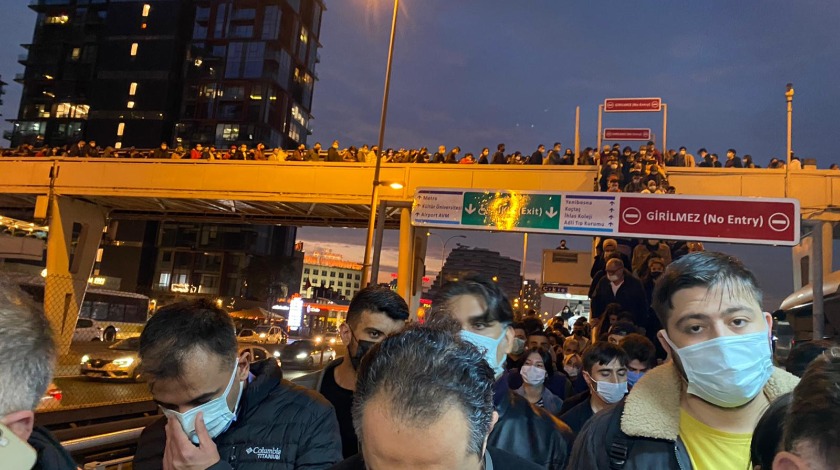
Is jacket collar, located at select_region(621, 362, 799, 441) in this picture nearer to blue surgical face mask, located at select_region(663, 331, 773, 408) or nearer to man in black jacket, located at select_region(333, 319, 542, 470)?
blue surgical face mask, located at select_region(663, 331, 773, 408)

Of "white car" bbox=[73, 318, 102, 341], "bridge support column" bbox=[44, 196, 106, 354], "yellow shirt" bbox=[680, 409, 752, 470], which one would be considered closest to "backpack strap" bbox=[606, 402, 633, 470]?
"yellow shirt" bbox=[680, 409, 752, 470]

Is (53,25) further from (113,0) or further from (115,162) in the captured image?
(115,162)

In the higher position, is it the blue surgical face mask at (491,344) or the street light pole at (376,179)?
the street light pole at (376,179)

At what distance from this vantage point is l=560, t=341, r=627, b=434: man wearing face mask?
4.41 m

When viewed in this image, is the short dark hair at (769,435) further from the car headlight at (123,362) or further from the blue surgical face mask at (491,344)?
the car headlight at (123,362)

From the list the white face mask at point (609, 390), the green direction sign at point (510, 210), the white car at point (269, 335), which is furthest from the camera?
the white car at point (269, 335)

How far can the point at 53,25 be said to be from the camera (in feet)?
280

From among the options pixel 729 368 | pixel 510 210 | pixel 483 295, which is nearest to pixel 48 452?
pixel 483 295

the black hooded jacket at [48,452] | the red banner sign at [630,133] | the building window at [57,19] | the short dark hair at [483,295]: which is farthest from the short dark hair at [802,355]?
the building window at [57,19]

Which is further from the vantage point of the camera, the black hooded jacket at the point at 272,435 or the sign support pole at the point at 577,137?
the sign support pole at the point at 577,137

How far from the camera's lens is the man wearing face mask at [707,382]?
220 cm

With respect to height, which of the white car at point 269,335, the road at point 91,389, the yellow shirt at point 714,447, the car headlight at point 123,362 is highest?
the yellow shirt at point 714,447

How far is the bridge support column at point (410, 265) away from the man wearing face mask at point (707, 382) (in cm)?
1384

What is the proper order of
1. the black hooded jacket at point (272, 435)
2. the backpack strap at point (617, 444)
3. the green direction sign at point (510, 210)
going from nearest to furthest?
1. the backpack strap at point (617, 444)
2. the black hooded jacket at point (272, 435)
3. the green direction sign at point (510, 210)
